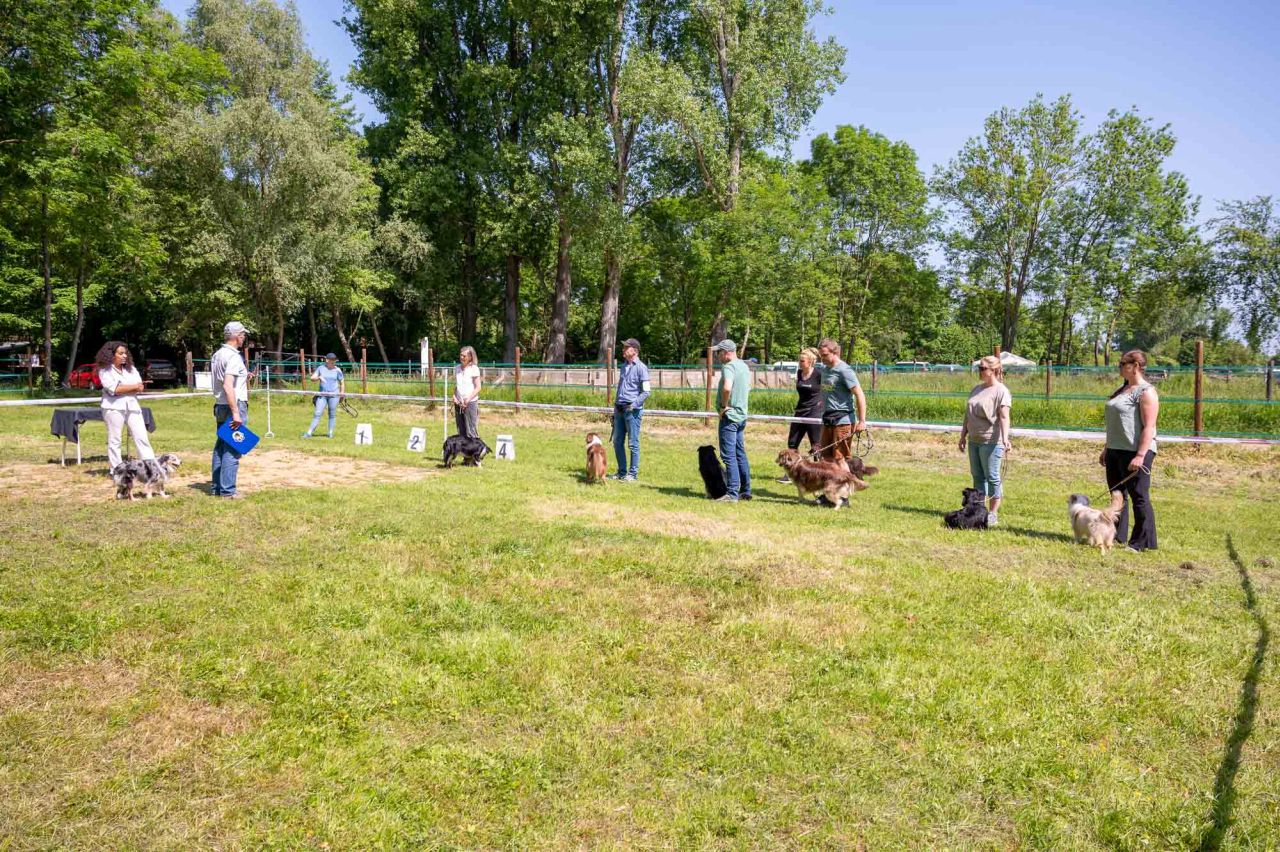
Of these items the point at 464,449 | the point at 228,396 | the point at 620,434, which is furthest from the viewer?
the point at 464,449

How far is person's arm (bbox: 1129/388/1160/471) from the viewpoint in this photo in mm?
6320

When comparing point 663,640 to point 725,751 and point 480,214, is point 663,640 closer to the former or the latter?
point 725,751

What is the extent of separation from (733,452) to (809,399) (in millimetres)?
1696

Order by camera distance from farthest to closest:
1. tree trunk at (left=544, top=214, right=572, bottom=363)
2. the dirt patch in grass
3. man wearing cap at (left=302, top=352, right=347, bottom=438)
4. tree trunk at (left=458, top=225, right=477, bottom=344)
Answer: tree trunk at (left=458, top=225, right=477, bottom=344) → tree trunk at (left=544, top=214, right=572, bottom=363) → man wearing cap at (left=302, top=352, right=347, bottom=438) → the dirt patch in grass

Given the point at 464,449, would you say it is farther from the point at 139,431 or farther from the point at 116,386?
the point at 116,386

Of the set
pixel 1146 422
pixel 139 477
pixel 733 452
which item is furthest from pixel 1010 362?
pixel 139 477

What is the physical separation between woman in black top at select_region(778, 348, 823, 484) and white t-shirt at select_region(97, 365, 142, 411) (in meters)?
7.84

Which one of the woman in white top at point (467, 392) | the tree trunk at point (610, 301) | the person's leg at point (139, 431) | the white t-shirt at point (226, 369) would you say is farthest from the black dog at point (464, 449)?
the tree trunk at point (610, 301)

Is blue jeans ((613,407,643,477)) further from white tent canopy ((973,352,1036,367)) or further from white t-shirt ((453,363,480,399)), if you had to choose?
white tent canopy ((973,352,1036,367))

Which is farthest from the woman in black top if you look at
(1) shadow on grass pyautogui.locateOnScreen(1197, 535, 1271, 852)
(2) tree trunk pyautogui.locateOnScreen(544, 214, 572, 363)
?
(2) tree trunk pyautogui.locateOnScreen(544, 214, 572, 363)

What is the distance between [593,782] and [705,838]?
52 cm

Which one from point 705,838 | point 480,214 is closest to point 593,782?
point 705,838

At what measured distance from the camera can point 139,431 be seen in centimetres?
882

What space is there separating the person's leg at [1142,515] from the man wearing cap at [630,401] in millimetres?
4957
